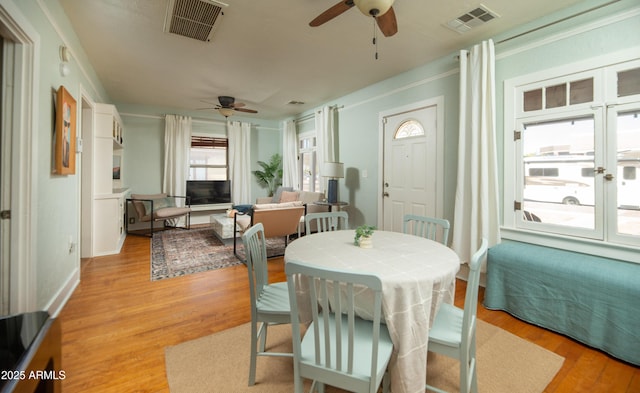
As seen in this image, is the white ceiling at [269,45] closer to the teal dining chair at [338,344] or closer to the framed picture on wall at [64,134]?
the framed picture on wall at [64,134]

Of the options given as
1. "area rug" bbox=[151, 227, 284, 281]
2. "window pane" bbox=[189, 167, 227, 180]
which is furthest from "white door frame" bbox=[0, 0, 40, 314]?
"window pane" bbox=[189, 167, 227, 180]

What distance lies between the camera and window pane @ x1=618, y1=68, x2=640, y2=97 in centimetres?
216

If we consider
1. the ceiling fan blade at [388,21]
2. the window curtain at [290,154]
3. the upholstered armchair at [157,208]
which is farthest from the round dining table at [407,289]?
the window curtain at [290,154]

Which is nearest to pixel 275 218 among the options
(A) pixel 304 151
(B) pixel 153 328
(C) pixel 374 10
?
(B) pixel 153 328

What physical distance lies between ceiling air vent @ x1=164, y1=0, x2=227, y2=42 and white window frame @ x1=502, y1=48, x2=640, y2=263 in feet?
9.59

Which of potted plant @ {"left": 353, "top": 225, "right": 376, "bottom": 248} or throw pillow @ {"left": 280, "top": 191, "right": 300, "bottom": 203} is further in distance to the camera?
throw pillow @ {"left": 280, "top": 191, "right": 300, "bottom": 203}

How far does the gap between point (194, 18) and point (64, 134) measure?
1.58m

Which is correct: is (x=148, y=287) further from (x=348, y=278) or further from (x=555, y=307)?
(x=555, y=307)

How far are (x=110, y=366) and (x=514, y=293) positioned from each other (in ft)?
10.1

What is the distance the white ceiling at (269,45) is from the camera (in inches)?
98.3

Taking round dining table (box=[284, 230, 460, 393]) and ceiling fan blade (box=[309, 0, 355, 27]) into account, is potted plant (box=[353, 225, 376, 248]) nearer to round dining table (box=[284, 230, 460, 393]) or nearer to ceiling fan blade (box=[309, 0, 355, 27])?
round dining table (box=[284, 230, 460, 393])

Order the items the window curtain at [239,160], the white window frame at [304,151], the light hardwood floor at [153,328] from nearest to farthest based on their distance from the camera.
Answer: the light hardwood floor at [153,328]
the white window frame at [304,151]
the window curtain at [239,160]

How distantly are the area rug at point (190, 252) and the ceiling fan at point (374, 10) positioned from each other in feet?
10.1

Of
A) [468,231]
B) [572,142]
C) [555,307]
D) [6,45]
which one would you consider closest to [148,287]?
[6,45]
